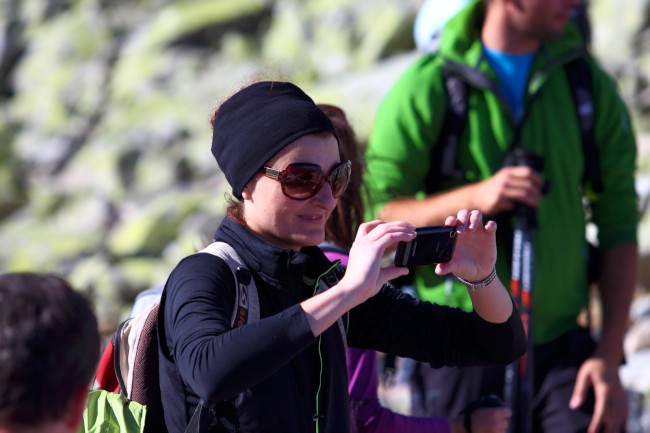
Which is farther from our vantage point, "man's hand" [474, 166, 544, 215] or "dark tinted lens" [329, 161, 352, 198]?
"man's hand" [474, 166, 544, 215]

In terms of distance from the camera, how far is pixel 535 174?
415 centimetres

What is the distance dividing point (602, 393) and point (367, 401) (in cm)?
118

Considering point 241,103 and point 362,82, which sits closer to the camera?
point 241,103

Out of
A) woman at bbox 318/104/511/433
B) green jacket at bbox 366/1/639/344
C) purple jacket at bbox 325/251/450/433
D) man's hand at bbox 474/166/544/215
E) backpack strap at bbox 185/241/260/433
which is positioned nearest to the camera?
backpack strap at bbox 185/241/260/433

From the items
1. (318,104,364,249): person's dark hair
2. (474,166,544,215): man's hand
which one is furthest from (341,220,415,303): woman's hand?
(474,166,544,215): man's hand

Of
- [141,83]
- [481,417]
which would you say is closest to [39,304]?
[481,417]

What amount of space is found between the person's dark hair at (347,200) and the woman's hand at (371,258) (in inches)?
42.2

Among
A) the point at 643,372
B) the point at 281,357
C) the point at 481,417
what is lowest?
the point at 643,372

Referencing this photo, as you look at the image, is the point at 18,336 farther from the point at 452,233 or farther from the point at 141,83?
the point at 141,83

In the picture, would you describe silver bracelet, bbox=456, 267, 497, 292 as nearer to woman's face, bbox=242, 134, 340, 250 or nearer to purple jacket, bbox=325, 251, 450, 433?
woman's face, bbox=242, 134, 340, 250

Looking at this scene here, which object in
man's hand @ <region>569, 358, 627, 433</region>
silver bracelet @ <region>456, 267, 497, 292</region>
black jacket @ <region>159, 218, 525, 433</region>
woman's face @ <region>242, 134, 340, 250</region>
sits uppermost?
woman's face @ <region>242, 134, 340, 250</region>

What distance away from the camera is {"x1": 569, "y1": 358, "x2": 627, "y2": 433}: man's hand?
4223mm

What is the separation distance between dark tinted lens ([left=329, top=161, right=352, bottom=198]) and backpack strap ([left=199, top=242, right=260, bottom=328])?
0.29 metres

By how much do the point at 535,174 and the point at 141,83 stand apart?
1760cm
